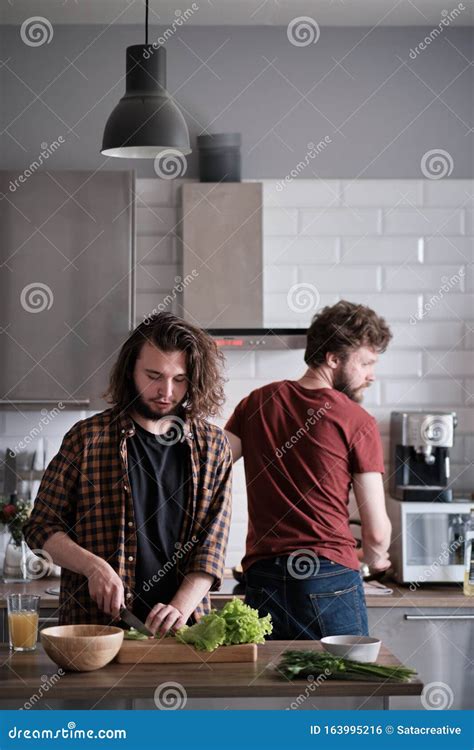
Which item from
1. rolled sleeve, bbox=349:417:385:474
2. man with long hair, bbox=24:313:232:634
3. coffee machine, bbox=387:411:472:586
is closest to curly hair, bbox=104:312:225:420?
man with long hair, bbox=24:313:232:634

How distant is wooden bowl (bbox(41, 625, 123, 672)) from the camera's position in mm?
2002

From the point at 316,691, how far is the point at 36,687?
0.53 meters

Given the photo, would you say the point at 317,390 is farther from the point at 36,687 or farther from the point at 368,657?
the point at 36,687

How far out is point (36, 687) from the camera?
6.31 ft

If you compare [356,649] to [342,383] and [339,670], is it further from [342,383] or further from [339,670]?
[342,383]

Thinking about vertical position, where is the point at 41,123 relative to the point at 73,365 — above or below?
above

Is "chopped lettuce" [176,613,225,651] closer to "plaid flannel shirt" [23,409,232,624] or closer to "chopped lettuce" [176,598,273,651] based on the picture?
"chopped lettuce" [176,598,273,651]

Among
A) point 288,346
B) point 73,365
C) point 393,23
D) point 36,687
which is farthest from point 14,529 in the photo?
point 393,23

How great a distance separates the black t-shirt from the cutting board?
25cm

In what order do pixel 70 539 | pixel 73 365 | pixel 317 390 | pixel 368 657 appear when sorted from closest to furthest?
pixel 368 657 < pixel 70 539 < pixel 317 390 < pixel 73 365

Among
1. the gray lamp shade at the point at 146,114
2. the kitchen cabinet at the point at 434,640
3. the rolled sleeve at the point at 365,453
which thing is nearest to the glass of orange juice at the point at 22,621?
the rolled sleeve at the point at 365,453

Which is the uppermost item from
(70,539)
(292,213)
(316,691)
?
(292,213)

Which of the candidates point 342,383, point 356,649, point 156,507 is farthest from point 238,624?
point 342,383

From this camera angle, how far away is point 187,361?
2.41 meters
